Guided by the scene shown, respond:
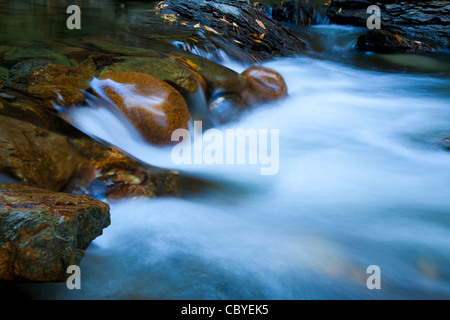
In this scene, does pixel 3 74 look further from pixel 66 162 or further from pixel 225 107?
pixel 225 107

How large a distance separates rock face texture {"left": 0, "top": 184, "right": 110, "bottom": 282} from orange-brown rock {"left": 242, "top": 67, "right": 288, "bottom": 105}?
13.2 ft

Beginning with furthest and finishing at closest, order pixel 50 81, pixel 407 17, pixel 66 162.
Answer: pixel 407 17
pixel 50 81
pixel 66 162

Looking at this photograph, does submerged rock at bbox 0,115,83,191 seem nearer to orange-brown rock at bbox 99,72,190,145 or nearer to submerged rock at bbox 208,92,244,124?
orange-brown rock at bbox 99,72,190,145

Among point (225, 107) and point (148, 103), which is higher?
point (148, 103)

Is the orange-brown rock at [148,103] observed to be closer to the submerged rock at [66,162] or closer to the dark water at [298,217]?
the dark water at [298,217]

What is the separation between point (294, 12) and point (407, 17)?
343cm

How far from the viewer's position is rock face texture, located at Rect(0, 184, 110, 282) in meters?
2.02

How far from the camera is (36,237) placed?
2033 millimetres

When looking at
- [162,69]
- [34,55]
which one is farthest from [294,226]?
[34,55]

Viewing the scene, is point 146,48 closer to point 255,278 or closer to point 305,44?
point 255,278

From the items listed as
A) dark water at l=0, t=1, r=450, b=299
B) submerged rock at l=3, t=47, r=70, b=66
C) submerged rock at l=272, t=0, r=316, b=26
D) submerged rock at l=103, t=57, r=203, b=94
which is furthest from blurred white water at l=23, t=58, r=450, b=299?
submerged rock at l=272, t=0, r=316, b=26

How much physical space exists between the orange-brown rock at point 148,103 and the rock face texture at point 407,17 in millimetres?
9878

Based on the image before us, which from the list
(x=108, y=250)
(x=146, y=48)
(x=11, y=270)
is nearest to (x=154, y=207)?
(x=108, y=250)
